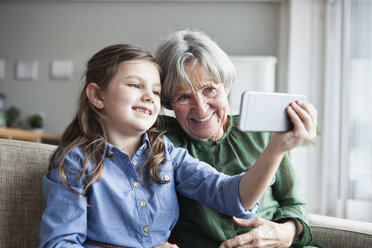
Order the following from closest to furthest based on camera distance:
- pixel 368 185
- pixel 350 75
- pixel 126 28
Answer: pixel 368 185
pixel 350 75
pixel 126 28

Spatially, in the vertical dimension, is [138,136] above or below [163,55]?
below

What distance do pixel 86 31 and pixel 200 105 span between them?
4200 millimetres

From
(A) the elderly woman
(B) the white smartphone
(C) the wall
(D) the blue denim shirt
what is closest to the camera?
(B) the white smartphone

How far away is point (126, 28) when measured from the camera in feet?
16.6

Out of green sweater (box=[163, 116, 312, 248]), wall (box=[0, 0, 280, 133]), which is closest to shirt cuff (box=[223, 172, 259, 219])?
green sweater (box=[163, 116, 312, 248])

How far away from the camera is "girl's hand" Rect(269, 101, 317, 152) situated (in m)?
0.89

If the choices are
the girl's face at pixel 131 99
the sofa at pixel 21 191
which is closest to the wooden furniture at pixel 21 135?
the sofa at pixel 21 191

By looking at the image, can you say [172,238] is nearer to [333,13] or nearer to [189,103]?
[189,103]

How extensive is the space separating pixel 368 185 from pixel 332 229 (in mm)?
2188

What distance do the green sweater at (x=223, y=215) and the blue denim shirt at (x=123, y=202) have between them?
99 mm

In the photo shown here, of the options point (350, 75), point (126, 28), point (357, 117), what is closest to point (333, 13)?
point (350, 75)

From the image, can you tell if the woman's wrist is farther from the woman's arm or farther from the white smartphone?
the white smartphone

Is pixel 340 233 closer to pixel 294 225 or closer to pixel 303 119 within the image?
pixel 294 225

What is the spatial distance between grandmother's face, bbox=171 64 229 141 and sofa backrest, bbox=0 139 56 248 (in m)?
0.47
